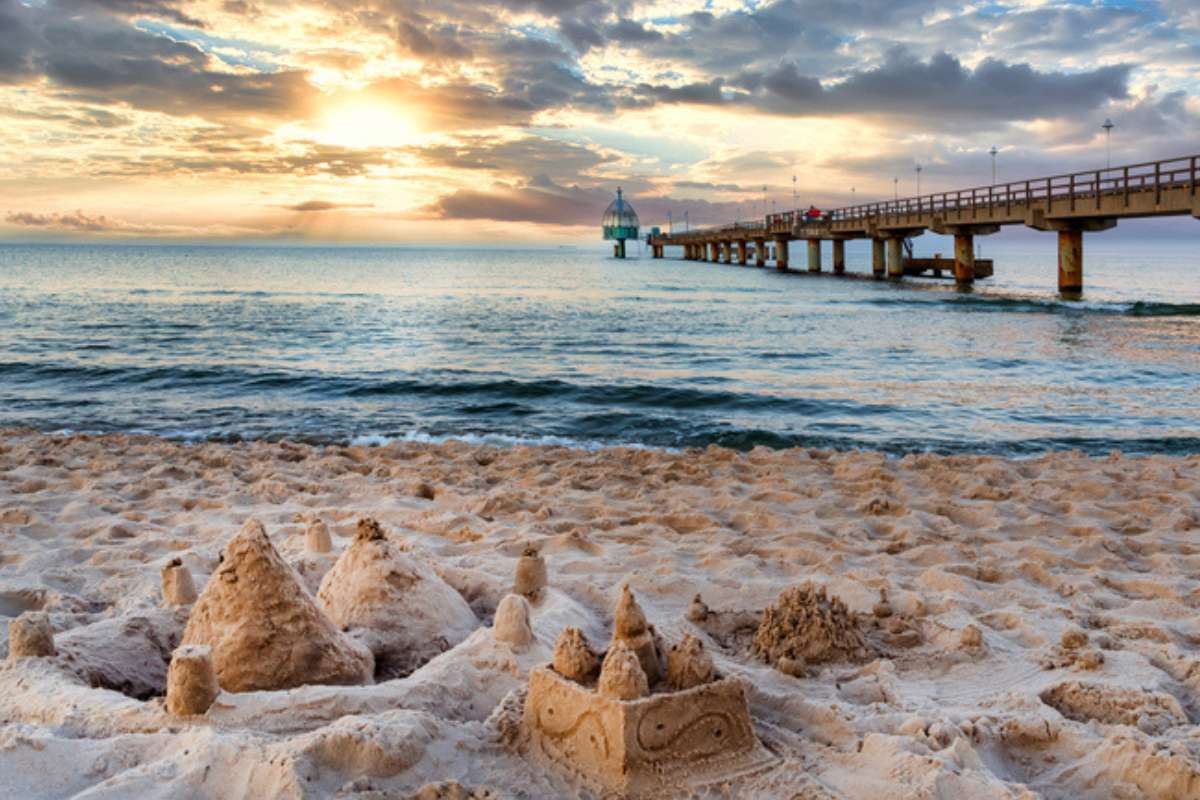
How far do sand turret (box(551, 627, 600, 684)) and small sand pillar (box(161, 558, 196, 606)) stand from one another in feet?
7.48

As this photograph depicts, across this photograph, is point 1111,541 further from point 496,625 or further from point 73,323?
point 73,323

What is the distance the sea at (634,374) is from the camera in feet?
41.8

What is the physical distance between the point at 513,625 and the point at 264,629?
3.45 ft

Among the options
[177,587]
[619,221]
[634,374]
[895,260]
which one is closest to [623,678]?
[177,587]

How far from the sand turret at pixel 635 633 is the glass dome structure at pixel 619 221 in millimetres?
132239

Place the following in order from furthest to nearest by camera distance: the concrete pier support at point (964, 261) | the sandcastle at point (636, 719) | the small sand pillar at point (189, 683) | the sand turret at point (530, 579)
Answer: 1. the concrete pier support at point (964, 261)
2. the sand turret at point (530, 579)
3. the small sand pillar at point (189, 683)
4. the sandcastle at point (636, 719)

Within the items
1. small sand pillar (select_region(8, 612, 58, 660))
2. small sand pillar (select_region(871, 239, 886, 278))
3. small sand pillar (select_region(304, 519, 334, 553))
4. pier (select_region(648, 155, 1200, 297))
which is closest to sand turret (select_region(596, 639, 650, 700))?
small sand pillar (select_region(8, 612, 58, 660))

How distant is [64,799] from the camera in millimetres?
2658

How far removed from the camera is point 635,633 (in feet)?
10.8

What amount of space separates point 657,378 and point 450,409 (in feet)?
15.4

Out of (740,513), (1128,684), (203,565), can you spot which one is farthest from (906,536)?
(203,565)

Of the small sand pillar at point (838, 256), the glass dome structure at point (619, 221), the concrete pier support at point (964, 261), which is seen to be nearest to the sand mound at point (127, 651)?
the concrete pier support at point (964, 261)

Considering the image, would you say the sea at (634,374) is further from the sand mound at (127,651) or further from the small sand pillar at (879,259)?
the small sand pillar at (879,259)

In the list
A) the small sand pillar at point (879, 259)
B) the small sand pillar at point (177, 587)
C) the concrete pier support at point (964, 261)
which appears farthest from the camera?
the small sand pillar at point (879, 259)
